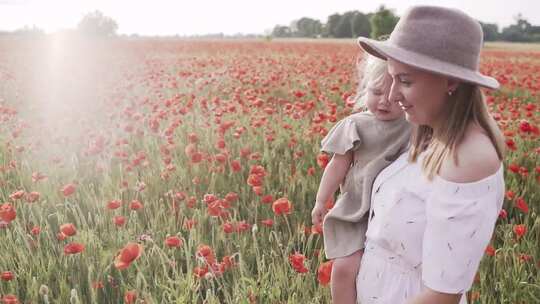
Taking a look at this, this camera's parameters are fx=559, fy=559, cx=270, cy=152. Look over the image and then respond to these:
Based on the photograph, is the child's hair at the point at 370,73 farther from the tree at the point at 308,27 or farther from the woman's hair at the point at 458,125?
the tree at the point at 308,27

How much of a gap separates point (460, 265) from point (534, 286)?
1.40 m

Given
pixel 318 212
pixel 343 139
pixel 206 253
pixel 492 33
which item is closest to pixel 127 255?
pixel 206 253

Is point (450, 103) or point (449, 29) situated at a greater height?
point (449, 29)

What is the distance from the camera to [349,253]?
5.97ft

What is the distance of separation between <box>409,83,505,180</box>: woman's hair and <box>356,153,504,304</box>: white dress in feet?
0.17

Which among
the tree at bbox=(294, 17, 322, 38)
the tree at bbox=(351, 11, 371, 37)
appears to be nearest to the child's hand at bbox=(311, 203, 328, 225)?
the tree at bbox=(351, 11, 371, 37)

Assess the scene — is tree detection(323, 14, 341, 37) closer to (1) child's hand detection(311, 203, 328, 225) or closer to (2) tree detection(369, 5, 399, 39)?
(2) tree detection(369, 5, 399, 39)

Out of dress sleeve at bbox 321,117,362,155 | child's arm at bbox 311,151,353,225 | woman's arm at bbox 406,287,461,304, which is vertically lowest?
woman's arm at bbox 406,287,461,304

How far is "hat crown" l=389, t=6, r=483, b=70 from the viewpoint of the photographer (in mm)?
1360

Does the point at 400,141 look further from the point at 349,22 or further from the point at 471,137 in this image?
the point at 349,22

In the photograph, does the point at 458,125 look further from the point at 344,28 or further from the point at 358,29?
the point at 344,28

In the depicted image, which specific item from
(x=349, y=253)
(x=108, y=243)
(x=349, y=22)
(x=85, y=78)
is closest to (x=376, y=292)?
(x=349, y=253)

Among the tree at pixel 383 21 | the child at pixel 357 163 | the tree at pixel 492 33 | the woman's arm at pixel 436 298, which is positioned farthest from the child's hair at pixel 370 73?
the tree at pixel 492 33

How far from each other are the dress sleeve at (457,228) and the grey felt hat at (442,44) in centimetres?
27
